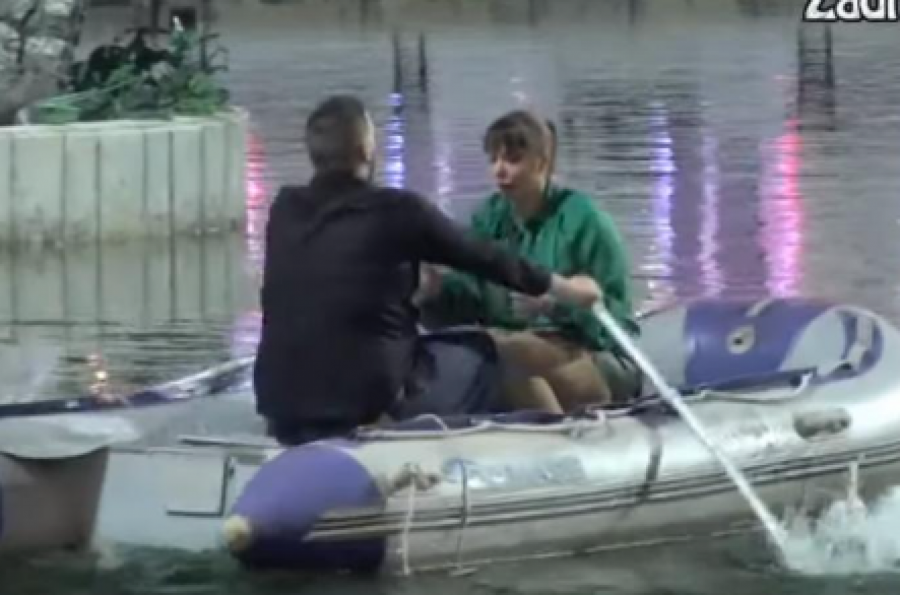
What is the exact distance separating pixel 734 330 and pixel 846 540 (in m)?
1.49

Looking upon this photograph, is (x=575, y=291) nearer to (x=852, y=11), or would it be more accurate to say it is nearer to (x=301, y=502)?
(x=301, y=502)

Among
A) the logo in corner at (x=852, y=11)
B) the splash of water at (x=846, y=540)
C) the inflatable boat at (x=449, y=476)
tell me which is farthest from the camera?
the logo in corner at (x=852, y=11)

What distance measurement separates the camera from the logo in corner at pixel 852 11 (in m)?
52.0

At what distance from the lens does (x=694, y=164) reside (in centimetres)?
2255

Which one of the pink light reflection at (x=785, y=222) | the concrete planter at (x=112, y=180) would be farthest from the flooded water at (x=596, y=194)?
the concrete planter at (x=112, y=180)

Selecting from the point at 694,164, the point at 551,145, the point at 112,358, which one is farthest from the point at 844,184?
the point at 551,145

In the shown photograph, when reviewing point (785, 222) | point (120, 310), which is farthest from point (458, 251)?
point (785, 222)

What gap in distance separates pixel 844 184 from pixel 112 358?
30.3 feet

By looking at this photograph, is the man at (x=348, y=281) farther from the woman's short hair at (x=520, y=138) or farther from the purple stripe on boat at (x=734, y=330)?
the purple stripe on boat at (x=734, y=330)

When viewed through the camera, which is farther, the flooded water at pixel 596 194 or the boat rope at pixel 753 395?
the boat rope at pixel 753 395

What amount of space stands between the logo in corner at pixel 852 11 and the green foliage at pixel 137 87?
34178mm

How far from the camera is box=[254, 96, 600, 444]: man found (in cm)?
837

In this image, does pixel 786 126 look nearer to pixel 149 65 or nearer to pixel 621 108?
pixel 621 108

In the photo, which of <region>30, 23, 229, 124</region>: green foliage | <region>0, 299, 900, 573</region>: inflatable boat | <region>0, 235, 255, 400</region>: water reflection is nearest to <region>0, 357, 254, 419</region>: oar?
<region>0, 299, 900, 573</region>: inflatable boat
